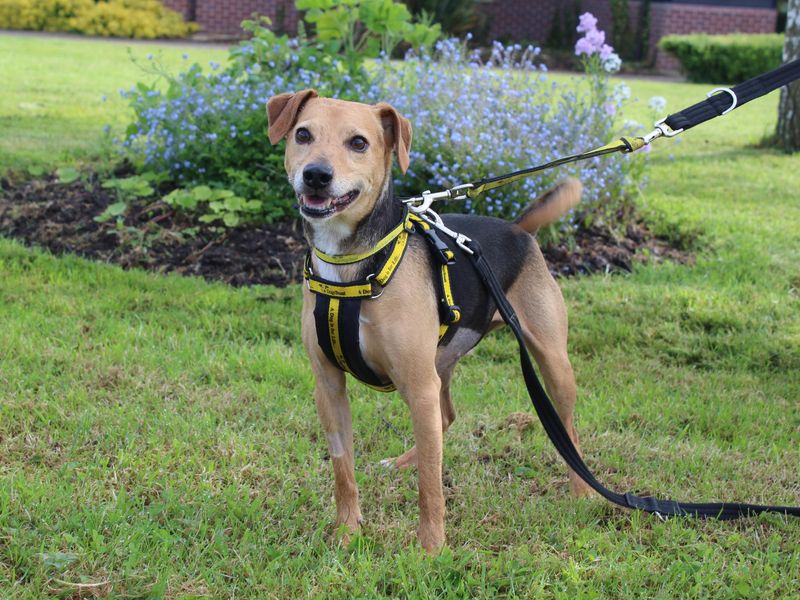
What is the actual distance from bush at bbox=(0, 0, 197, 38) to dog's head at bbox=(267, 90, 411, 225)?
2319 centimetres

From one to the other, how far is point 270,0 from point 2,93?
568 inches

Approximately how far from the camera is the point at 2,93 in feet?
42.6

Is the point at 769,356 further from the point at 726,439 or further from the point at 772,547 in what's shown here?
the point at 772,547

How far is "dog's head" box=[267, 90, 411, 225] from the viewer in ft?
Result: 9.68

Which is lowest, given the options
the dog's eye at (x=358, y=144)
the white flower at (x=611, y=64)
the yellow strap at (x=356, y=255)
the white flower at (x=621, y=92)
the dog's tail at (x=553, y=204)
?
the yellow strap at (x=356, y=255)

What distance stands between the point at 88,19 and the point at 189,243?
20.7 m

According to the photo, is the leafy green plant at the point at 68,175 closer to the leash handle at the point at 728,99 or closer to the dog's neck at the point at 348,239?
the dog's neck at the point at 348,239

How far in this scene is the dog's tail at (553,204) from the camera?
3906 mm

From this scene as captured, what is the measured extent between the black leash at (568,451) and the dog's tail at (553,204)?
20.7 inches

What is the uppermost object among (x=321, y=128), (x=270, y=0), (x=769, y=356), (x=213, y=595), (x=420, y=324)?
(x=270, y=0)

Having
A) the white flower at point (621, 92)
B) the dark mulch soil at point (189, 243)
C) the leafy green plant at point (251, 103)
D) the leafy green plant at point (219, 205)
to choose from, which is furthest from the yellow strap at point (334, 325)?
the white flower at point (621, 92)

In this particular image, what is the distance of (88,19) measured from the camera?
24.4 metres

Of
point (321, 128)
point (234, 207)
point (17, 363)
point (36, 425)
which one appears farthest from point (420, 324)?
point (234, 207)

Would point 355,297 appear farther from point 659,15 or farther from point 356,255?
point 659,15
